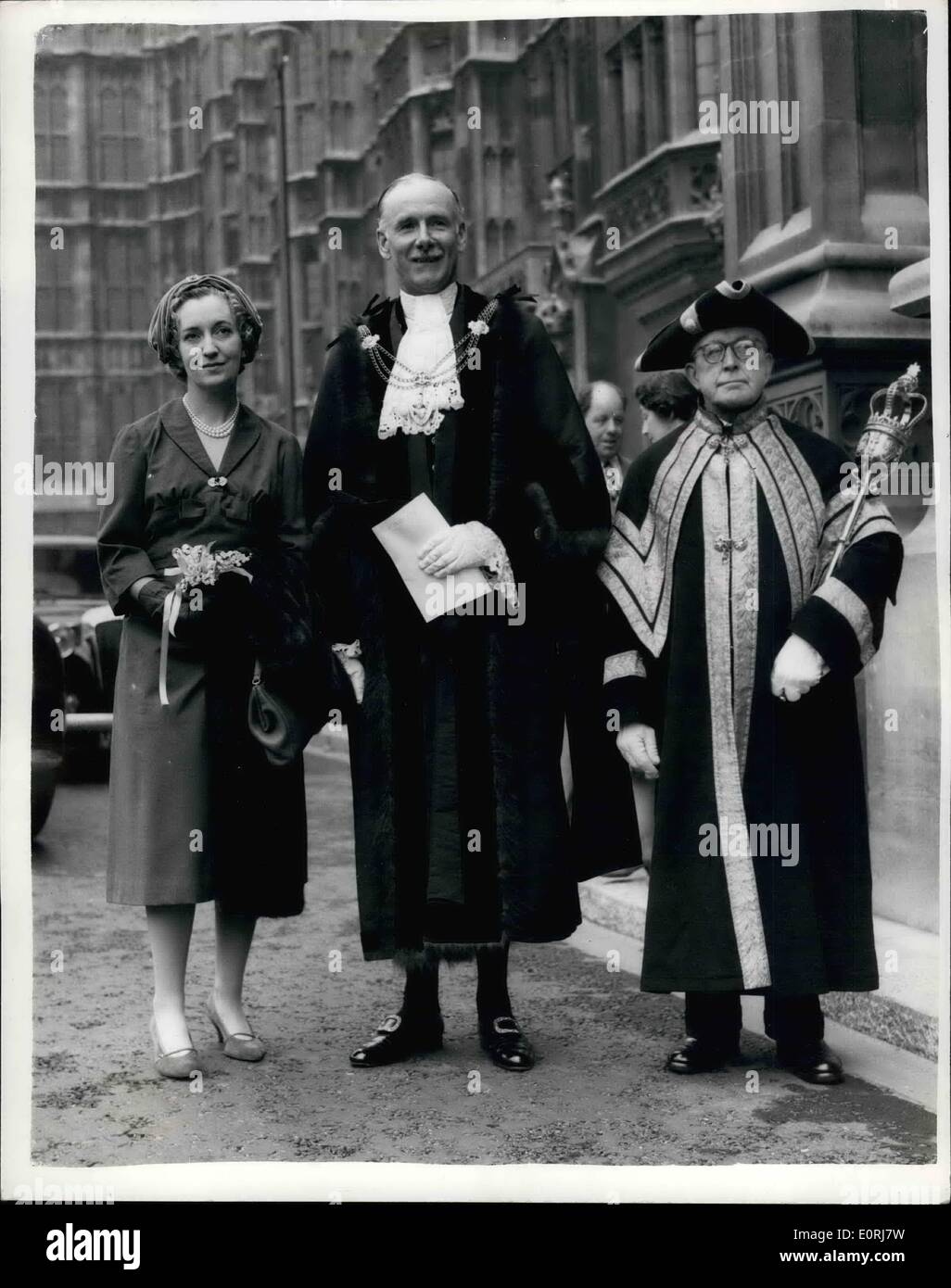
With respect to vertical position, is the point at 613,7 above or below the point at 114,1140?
above

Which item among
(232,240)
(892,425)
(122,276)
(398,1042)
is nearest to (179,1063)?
(398,1042)

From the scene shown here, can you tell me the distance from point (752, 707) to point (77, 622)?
27.6 feet

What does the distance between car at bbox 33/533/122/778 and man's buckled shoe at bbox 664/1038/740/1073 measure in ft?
17.2

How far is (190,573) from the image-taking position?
435 cm

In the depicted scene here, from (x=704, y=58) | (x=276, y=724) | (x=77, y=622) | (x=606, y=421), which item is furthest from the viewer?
(x=704, y=58)

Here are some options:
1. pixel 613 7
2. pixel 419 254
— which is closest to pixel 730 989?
pixel 419 254

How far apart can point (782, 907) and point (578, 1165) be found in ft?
2.83

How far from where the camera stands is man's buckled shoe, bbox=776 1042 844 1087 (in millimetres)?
4234

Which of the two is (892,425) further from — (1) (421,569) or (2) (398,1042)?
(2) (398,1042)
